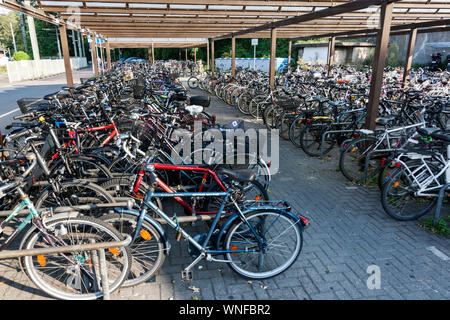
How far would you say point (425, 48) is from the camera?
23.6 m

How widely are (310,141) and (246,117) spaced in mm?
3350

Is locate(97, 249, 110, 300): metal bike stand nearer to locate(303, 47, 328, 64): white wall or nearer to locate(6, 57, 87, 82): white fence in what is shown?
locate(6, 57, 87, 82): white fence

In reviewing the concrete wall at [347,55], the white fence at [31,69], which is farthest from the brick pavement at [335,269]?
the concrete wall at [347,55]

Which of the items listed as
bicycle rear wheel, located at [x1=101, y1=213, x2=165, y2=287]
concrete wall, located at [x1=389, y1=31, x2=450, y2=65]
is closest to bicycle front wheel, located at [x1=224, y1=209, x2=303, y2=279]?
bicycle rear wheel, located at [x1=101, y1=213, x2=165, y2=287]

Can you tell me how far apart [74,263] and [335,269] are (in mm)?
2223

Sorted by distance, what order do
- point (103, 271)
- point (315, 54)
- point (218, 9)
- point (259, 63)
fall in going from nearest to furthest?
point (103, 271), point (218, 9), point (259, 63), point (315, 54)

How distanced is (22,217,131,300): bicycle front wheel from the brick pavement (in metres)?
0.15

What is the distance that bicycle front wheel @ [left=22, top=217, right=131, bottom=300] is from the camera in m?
2.25

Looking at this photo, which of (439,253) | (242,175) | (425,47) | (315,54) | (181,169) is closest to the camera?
(242,175)

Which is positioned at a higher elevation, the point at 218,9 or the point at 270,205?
the point at 218,9

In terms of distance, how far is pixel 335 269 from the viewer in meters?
2.79

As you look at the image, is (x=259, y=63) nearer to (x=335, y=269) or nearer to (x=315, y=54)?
(x=315, y=54)

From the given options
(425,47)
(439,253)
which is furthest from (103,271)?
(425,47)
